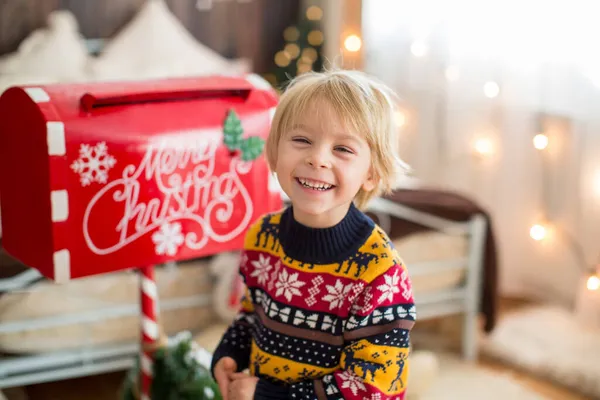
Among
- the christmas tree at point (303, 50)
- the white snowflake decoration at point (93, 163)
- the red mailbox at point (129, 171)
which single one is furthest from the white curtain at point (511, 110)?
the white snowflake decoration at point (93, 163)

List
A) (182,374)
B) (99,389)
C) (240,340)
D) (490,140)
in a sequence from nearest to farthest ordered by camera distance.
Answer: (240,340) < (182,374) < (99,389) < (490,140)

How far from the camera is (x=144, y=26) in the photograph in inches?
126

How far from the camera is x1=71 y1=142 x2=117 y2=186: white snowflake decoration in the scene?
4.43 feet

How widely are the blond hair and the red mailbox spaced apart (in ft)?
0.96

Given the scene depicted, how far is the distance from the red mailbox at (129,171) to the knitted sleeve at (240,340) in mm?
226

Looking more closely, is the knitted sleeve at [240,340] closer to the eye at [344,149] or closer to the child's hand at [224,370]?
the child's hand at [224,370]

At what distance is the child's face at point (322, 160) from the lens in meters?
1.15

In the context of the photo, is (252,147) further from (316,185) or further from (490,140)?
(490,140)

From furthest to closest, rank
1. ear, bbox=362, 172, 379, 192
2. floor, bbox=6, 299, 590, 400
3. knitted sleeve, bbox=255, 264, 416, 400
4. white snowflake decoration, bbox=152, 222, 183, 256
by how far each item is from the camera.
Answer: floor, bbox=6, 299, 590, 400, white snowflake decoration, bbox=152, 222, 183, 256, ear, bbox=362, 172, 379, 192, knitted sleeve, bbox=255, 264, 416, 400

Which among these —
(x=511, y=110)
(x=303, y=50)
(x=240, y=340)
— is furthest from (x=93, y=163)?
(x=303, y=50)

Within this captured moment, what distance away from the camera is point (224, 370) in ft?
4.30

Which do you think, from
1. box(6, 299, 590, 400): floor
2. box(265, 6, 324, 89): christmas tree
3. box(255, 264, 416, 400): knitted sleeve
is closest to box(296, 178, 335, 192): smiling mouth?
box(255, 264, 416, 400): knitted sleeve

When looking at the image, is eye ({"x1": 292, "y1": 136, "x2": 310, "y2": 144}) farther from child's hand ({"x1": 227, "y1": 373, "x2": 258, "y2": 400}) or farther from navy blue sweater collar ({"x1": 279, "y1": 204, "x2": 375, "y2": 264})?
child's hand ({"x1": 227, "y1": 373, "x2": 258, "y2": 400})

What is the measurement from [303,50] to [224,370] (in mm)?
2449
